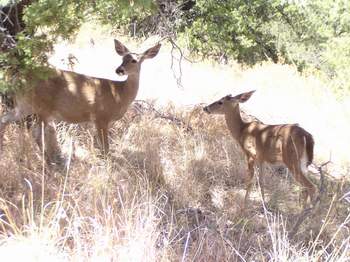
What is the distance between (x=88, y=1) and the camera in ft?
15.0

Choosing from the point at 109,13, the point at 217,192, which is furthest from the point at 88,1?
the point at 217,192

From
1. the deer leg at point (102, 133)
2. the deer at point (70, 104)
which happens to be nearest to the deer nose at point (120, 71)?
the deer at point (70, 104)

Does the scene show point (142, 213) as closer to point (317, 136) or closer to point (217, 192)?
point (217, 192)

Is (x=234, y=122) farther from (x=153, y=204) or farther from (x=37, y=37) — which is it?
(x=37, y=37)

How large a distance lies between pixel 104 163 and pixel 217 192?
1342mm

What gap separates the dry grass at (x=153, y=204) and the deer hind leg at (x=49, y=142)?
112 millimetres

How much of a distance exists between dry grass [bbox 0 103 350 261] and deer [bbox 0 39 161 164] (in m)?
0.17

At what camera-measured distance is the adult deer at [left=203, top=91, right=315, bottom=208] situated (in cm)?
619

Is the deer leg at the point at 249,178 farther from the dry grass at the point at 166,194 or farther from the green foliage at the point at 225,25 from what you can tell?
the green foliage at the point at 225,25

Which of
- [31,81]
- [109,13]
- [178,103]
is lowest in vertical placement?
[178,103]

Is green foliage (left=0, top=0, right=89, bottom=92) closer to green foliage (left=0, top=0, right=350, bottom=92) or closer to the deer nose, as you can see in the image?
green foliage (left=0, top=0, right=350, bottom=92)

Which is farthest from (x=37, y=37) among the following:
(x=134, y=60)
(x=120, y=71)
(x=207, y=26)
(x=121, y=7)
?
(x=207, y=26)

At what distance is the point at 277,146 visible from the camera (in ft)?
20.9

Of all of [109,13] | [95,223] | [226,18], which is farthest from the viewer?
[226,18]
